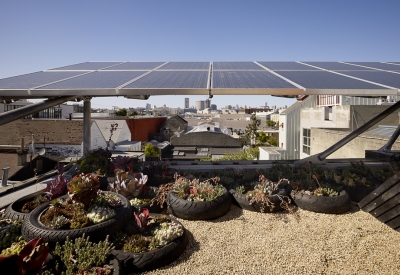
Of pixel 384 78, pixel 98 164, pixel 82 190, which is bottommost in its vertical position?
pixel 98 164

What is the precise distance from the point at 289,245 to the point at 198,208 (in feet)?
6.27

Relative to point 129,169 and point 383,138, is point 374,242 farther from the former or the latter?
point 383,138

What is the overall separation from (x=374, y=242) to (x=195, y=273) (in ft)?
11.1

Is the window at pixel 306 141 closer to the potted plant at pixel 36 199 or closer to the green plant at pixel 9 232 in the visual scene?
the potted plant at pixel 36 199

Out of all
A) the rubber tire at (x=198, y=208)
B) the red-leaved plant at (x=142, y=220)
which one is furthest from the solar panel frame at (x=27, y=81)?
the rubber tire at (x=198, y=208)

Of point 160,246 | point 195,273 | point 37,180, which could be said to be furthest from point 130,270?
point 37,180

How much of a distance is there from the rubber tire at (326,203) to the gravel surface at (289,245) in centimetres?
17

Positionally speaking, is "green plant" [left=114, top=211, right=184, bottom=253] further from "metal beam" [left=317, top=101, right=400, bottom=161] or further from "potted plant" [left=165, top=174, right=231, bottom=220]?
"metal beam" [left=317, top=101, right=400, bottom=161]

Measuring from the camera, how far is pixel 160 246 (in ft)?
14.0

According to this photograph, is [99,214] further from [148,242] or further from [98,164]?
[98,164]

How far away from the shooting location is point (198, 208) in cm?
550

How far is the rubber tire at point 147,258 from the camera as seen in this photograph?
3.88 meters

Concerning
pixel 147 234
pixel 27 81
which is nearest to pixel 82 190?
pixel 147 234

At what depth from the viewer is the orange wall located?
44922mm
